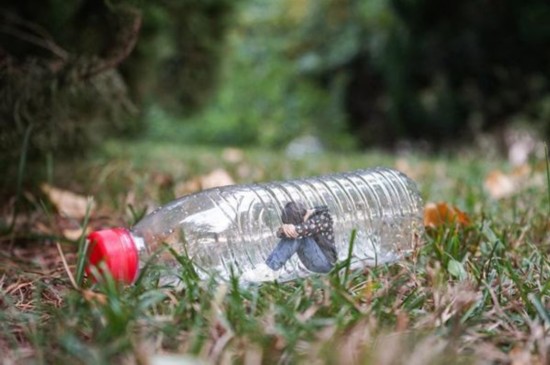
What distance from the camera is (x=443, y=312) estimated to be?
1.02 m

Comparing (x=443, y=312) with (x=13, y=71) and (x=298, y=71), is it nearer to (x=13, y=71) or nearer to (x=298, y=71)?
(x=13, y=71)

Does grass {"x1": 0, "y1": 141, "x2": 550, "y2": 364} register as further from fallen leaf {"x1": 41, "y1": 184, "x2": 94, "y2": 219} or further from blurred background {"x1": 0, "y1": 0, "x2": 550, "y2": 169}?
blurred background {"x1": 0, "y1": 0, "x2": 550, "y2": 169}

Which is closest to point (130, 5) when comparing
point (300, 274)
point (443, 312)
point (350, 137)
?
point (300, 274)

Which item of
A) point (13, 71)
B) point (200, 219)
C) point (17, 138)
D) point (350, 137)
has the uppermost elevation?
point (13, 71)

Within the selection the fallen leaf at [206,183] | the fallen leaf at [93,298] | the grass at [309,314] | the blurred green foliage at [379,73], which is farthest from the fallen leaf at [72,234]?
the blurred green foliage at [379,73]

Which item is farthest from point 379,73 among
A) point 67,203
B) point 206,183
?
point 67,203

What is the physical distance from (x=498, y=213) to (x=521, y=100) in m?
3.33

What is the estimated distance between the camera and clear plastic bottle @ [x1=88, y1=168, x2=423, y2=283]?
133 cm

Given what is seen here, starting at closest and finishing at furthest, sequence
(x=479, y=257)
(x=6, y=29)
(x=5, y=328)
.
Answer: (x=5, y=328), (x=479, y=257), (x=6, y=29)

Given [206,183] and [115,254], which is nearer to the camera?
[115,254]

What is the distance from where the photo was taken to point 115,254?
1131 millimetres

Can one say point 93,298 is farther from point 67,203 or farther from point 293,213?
point 67,203

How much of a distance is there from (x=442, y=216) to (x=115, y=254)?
80cm

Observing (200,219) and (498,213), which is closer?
(200,219)
